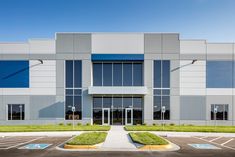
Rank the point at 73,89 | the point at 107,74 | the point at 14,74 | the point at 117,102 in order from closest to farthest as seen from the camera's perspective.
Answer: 1. the point at 73,89
2. the point at 14,74
3. the point at 117,102
4. the point at 107,74

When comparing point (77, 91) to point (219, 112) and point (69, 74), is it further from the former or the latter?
point (219, 112)

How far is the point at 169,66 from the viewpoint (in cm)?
3212

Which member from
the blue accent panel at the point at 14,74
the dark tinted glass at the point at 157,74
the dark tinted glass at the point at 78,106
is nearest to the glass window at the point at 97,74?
the dark tinted glass at the point at 78,106

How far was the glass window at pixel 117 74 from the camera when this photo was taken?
32.4m

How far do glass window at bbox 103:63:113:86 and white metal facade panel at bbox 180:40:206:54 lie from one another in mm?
9317

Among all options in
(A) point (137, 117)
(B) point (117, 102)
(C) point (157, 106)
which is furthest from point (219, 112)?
(B) point (117, 102)

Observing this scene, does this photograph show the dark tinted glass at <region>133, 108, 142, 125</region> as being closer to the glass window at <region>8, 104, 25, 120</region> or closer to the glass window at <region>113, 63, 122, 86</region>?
the glass window at <region>113, 63, 122, 86</region>

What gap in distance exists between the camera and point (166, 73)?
1262 inches

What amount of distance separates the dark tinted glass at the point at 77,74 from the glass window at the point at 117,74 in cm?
430

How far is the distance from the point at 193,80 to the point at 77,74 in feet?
47.7

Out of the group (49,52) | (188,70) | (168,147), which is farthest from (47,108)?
(168,147)

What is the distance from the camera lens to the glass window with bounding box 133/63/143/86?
1278 inches

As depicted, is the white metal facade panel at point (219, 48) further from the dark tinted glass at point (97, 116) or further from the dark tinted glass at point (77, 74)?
the dark tinted glass at point (77, 74)

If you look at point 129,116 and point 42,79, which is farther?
point 129,116
